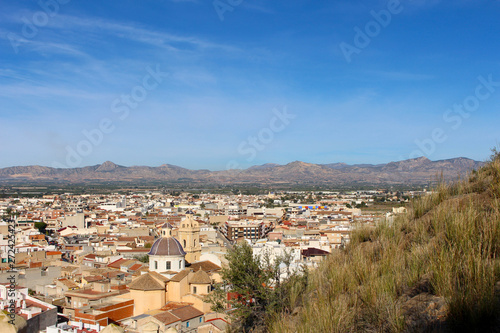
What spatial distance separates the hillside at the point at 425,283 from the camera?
2.99 metres

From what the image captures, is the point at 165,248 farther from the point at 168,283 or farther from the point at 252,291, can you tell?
the point at 252,291

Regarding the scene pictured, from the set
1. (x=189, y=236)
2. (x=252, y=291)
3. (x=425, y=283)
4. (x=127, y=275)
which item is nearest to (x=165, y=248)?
(x=127, y=275)

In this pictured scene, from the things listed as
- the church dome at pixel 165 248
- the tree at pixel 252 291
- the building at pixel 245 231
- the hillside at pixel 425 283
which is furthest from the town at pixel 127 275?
the building at pixel 245 231

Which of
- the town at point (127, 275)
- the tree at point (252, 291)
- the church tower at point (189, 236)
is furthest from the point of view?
the church tower at point (189, 236)

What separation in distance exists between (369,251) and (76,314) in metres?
13.5

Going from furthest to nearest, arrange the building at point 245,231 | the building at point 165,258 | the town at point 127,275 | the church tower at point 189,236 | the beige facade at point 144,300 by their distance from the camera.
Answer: the building at point 245,231 → the church tower at point 189,236 → the building at point 165,258 → the beige facade at point 144,300 → the town at point 127,275

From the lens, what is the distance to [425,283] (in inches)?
145

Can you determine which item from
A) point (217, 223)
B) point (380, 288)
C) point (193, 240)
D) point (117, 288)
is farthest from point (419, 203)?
point (217, 223)

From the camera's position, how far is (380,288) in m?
3.81

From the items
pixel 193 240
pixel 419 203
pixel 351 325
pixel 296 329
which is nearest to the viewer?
pixel 351 325

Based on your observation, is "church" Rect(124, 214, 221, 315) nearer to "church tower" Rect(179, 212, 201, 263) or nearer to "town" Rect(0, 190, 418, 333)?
"town" Rect(0, 190, 418, 333)

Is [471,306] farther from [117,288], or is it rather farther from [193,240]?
[193,240]

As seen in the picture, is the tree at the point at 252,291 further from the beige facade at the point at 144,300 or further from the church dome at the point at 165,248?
the church dome at the point at 165,248

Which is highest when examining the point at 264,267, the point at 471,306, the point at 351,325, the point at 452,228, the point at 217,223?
the point at 452,228
